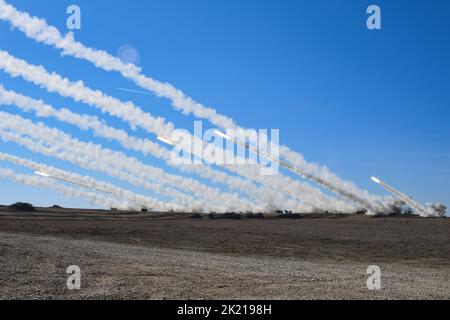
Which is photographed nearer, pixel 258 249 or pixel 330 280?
pixel 330 280

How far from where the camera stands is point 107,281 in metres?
18.9

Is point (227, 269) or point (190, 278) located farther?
point (227, 269)

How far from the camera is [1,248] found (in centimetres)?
2845

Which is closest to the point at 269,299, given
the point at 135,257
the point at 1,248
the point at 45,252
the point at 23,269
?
the point at 23,269

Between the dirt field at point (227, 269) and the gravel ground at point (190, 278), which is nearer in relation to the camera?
the gravel ground at point (190, 278)

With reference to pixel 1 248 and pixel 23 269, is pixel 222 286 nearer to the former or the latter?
pixel 23 269

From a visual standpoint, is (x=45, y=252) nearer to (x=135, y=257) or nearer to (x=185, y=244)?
(x=135, y=257)

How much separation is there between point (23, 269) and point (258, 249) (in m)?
18.5

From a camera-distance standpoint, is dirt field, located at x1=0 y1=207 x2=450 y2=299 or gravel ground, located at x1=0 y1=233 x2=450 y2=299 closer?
gravel ground, located at x1=0 y1=233 x2=450 y2=299
